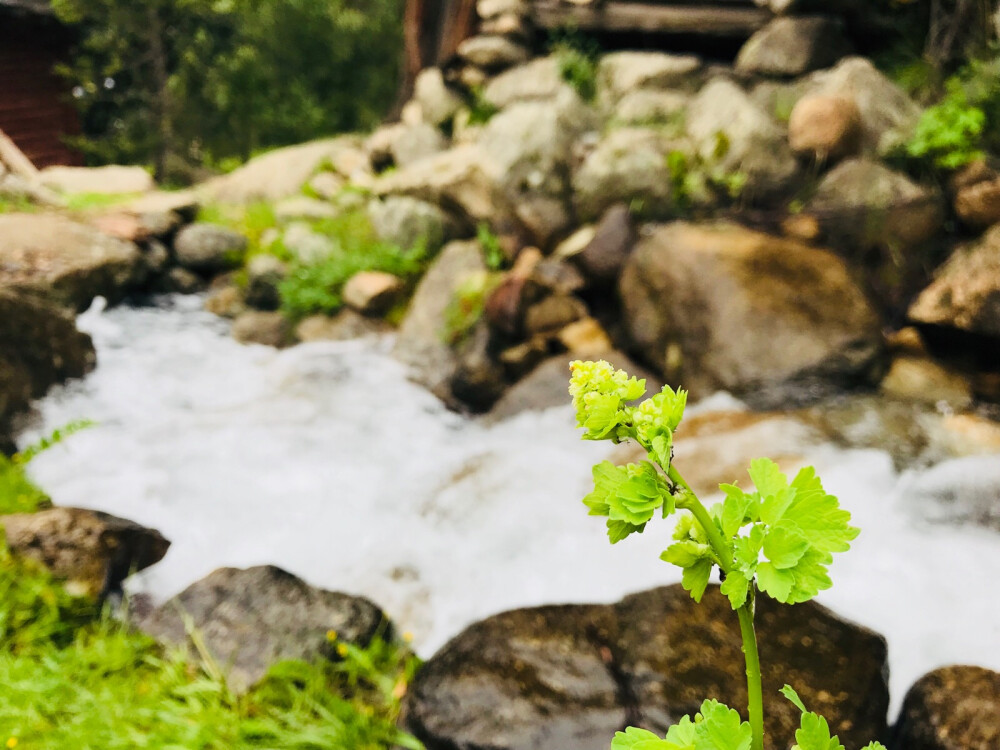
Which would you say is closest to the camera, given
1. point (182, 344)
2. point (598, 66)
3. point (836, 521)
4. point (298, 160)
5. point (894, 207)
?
point (836, 521)

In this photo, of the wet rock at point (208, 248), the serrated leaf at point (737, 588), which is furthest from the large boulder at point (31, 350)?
the serrated leaf at point (737, 588)

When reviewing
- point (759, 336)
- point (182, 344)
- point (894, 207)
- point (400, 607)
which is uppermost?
point (894, 207)

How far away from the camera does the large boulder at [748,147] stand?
202 inches

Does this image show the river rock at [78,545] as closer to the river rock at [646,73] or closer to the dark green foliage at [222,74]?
the dark green foliage at [222,74]

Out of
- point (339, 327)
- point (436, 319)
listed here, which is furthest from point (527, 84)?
point (339, 327)

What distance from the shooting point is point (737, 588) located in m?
0.62

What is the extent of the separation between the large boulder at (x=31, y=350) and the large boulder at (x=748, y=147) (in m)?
5.73

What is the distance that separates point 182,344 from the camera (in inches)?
247

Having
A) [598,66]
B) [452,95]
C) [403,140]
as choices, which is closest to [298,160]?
[403,140]

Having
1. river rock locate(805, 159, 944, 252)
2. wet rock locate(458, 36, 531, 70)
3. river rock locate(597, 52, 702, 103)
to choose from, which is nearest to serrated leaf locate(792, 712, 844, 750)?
river rock locate(805, 159, 944, 252)

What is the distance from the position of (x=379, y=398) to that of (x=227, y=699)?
124 inches

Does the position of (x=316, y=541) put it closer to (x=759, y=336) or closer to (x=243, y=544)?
(x=243, y=544)

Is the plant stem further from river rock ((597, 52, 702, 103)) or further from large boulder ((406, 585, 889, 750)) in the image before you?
river rock ((597, 52, 702, 103))

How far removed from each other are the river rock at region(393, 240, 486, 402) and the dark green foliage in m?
4.56
